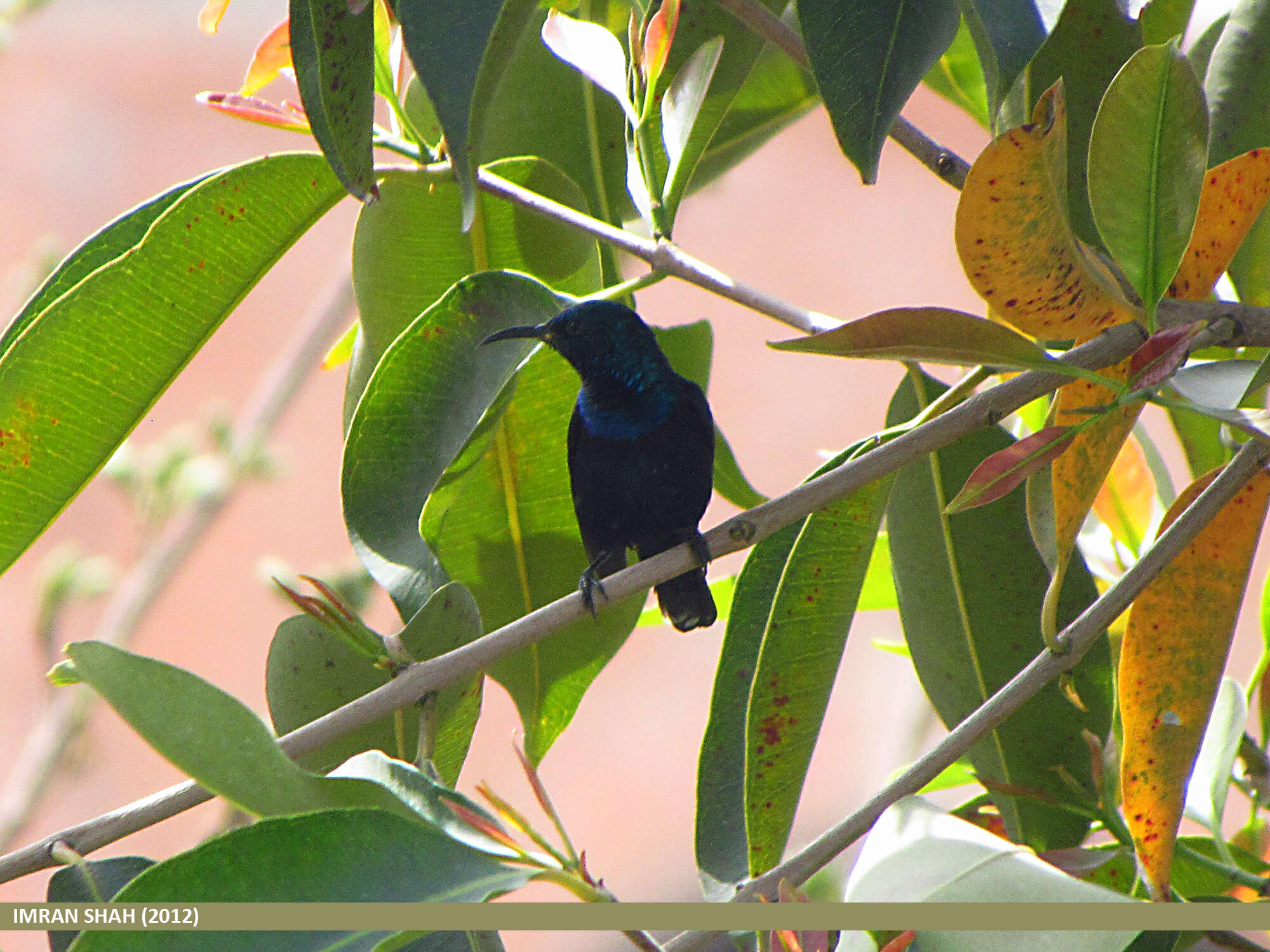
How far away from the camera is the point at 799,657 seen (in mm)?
875

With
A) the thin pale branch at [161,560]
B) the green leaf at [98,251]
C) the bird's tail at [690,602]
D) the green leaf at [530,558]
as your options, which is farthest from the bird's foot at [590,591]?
the thin pale branch at [161,560]

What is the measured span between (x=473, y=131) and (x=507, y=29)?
0.08 meters

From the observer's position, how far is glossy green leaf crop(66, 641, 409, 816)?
554 mm

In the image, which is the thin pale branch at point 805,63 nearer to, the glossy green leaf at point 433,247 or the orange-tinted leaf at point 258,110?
the glossy green leaf at point 433,247

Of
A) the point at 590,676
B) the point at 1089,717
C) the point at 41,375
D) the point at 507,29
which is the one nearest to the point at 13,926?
the point at 41,375

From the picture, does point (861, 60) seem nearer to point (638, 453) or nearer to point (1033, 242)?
point (1033, 242)

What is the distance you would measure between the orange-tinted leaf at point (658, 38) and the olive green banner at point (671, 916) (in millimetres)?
585

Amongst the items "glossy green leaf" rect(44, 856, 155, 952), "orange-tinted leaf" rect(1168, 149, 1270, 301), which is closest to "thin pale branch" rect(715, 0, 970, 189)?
"orange-tinted leaf" rect(1168, 149, 1270, 301)

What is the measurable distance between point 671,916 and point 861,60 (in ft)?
1.70

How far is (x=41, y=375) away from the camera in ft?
2.85

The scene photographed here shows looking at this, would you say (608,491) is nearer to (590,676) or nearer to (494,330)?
(590,676)

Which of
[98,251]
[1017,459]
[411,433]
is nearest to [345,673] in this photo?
[411,433]

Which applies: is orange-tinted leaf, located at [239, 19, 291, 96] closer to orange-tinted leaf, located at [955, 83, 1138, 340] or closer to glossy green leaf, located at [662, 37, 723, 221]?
glossy green leaf, located at [662, 37, 723, 221]

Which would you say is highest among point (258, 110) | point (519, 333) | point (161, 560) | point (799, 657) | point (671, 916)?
point (161, 560)
